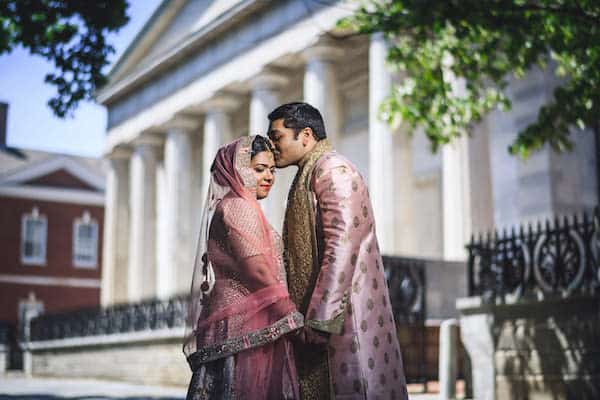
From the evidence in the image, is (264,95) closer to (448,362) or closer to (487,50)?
(448,362)

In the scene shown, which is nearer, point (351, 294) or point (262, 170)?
point (351, 294)

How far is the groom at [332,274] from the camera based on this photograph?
205 inches

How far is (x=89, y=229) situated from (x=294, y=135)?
45.6 metres

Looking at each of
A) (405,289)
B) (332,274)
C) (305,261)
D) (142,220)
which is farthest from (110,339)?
(332,274)

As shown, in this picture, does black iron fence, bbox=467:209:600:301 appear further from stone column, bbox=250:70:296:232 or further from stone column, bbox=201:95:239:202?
stone column, bbox=201:95:239:202

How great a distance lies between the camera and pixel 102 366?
27.5 m

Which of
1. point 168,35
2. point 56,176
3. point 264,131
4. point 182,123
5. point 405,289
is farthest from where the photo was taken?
point 56,176

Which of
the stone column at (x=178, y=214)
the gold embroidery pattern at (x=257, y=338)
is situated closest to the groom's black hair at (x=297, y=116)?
the gold embroidery pattern at (x=257, y=338)

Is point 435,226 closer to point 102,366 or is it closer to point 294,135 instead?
point 102,366

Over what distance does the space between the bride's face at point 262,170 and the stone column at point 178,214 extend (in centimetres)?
2704

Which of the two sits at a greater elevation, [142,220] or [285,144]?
[142,220]

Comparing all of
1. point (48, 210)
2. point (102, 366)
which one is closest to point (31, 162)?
point (48, 210)

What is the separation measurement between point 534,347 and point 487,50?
13.0 feet

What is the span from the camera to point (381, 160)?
2302 centimetres
